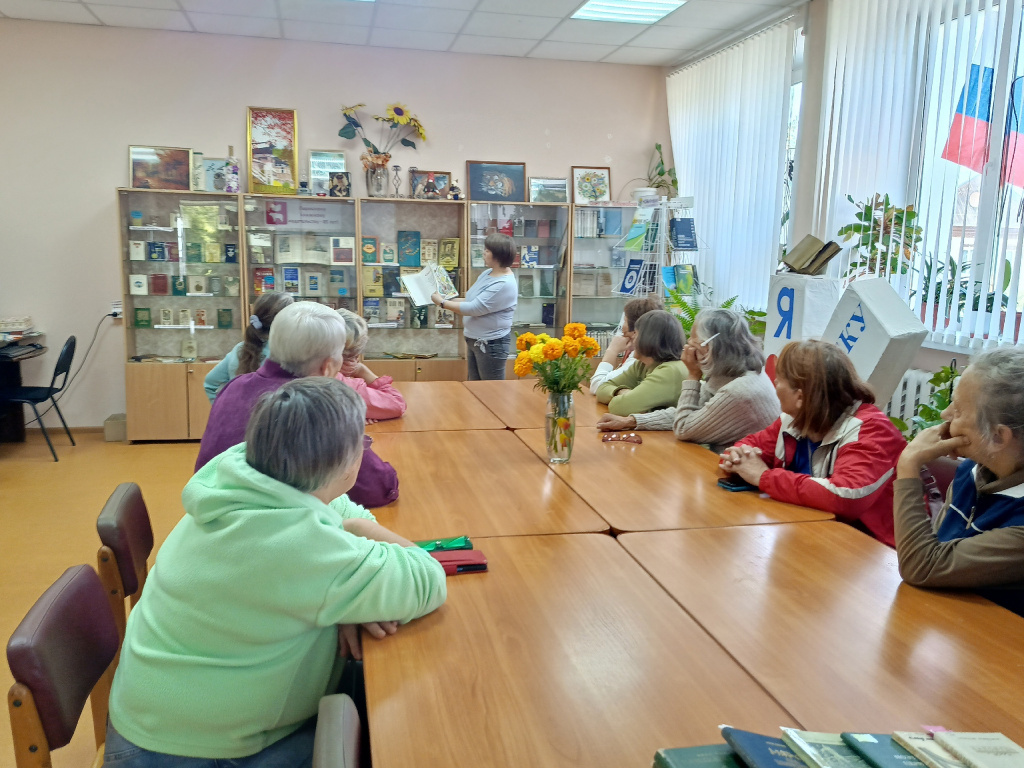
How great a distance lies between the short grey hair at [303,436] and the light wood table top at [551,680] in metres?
0.35

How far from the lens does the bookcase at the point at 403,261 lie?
6.67 meters

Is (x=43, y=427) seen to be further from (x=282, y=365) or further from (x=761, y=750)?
(x=761, y=750)

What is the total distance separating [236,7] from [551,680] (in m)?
5.54

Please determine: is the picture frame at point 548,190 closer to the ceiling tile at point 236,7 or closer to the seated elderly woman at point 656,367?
the ceiling tile at point 236,7

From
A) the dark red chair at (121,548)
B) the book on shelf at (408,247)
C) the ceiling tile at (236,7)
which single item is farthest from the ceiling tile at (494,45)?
the dark red chair at (121,548)

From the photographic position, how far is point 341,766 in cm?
99

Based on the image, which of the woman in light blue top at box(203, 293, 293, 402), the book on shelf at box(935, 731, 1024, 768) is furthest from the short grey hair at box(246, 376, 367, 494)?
the woman in light blue top at box(203, 293, 293, 402)

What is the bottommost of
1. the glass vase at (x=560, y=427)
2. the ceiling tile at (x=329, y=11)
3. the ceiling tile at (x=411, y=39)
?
the glass vase at (x=560, y=427)

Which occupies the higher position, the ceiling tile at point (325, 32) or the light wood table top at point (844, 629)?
the ceiling tile at point (325, 32)

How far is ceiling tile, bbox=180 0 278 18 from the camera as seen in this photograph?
529 centimetres

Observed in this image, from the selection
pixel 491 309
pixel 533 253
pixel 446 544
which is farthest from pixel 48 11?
pixel 446 544

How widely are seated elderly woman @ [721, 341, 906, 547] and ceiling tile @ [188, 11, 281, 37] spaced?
5.03 meters

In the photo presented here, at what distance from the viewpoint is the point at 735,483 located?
254 centimetres

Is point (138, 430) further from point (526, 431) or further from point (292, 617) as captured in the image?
point (292, 617)
